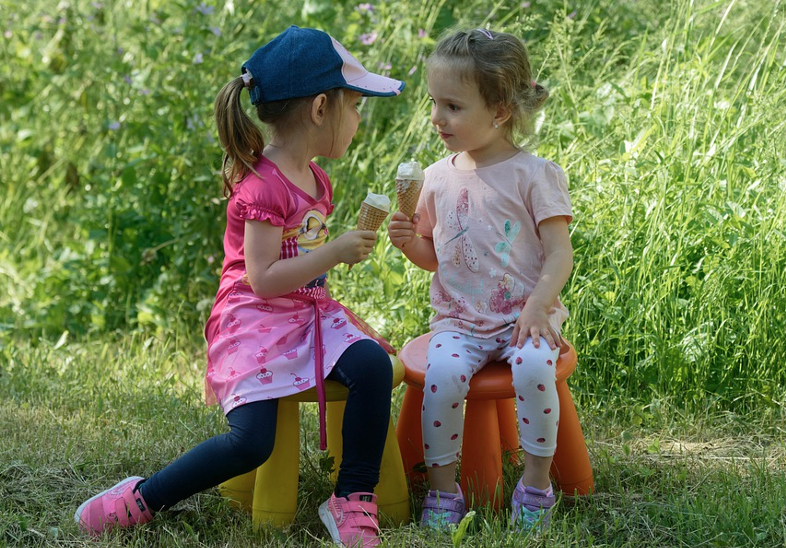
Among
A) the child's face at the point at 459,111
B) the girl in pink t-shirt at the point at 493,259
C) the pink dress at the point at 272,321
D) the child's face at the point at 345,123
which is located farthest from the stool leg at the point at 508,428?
the child's face at the point at 345,123

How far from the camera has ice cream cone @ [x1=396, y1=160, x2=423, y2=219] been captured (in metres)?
2.55

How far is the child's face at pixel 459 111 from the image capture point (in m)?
2.58

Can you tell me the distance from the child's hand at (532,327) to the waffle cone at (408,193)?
1.36ft

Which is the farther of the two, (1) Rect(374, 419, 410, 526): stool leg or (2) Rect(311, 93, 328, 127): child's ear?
(1) Rect(374, 419, 410, 526): stool leg

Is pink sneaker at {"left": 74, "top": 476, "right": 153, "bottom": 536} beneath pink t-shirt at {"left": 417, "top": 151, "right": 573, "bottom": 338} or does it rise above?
beneath

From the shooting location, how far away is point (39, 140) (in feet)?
17.5

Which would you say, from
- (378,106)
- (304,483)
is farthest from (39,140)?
(304,483)

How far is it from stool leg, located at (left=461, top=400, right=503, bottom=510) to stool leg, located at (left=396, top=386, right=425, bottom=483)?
20cm

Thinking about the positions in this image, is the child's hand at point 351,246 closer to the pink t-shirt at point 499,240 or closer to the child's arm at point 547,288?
the pink t-shirt at point 499,240

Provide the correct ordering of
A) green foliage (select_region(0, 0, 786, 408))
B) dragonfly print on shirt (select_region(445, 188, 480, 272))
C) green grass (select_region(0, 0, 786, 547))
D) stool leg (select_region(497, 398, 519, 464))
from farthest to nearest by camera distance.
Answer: green foliage (select_region(0, 0, 786, 408)), stool leg (select_region(497, 398, 519, 464)), green grass (select_region(0, 0, 786, 547)), dragonfly print on shirt (select_region(445, 188, 480, 272))

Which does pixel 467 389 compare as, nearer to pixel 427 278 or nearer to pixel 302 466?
pixel 302 466

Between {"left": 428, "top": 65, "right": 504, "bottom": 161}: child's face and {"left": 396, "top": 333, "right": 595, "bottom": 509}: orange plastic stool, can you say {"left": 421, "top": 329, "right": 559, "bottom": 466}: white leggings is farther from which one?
{"left": 428, "top": 65, "right": 504, "bottom": 161}: child's face

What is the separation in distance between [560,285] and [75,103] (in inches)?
145

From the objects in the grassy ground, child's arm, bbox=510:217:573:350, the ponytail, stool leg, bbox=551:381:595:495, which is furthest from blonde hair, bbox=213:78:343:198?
stool leg, bbox=551:381:595:495
